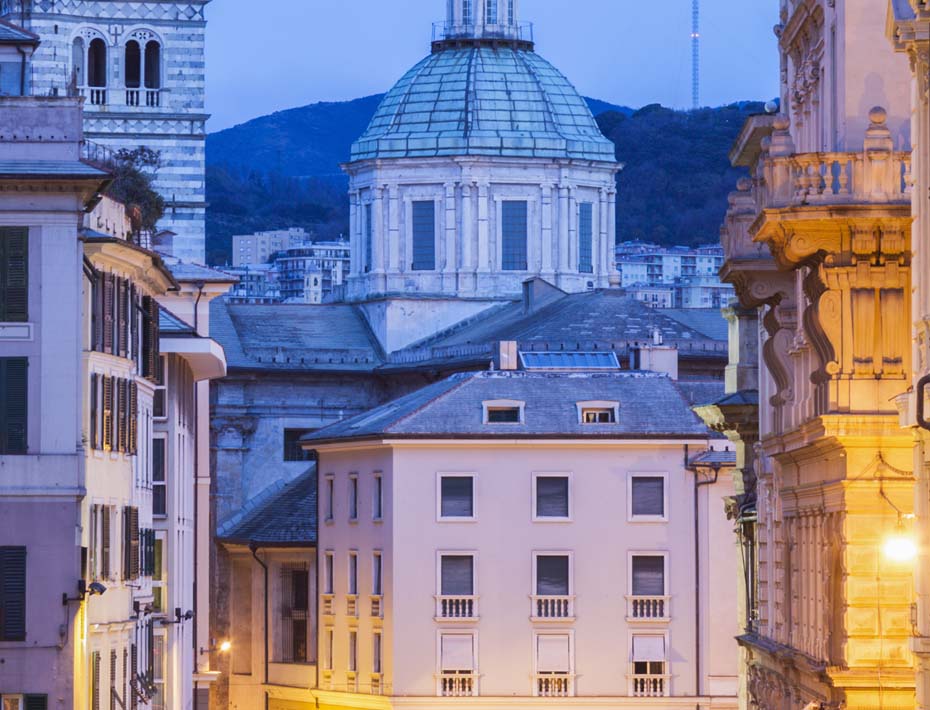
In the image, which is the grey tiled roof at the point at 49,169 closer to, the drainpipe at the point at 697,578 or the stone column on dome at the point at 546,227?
the drainpipe at the point at 697,578

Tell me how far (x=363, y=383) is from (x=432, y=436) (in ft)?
133

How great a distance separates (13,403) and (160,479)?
60.1 feet

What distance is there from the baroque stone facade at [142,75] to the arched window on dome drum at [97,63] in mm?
34

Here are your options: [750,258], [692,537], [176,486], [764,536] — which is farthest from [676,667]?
[750,258]

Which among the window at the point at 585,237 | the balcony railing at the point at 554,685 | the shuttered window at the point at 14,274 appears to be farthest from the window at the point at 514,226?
the shuttered window at the point at 14,274

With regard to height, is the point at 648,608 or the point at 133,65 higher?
the point at 133,65

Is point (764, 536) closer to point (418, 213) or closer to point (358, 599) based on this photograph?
point (358, 599)

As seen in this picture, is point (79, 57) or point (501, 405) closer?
point (501, 405)

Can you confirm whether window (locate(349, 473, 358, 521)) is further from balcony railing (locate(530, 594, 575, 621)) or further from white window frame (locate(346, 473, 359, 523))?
balcony railing (locate(530, 594, 575, 621))

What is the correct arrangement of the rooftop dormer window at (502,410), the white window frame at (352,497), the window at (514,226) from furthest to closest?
1. the window at (514,226)
2. the white window frame at (352,497)
3. the rooftop dormer window at (502,410)

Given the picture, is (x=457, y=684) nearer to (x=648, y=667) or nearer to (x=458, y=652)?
(x=458, y=652)

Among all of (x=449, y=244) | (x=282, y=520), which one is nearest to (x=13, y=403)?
(x=282, y=520)

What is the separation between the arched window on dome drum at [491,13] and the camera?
463 feet

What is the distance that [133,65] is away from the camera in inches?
4906
